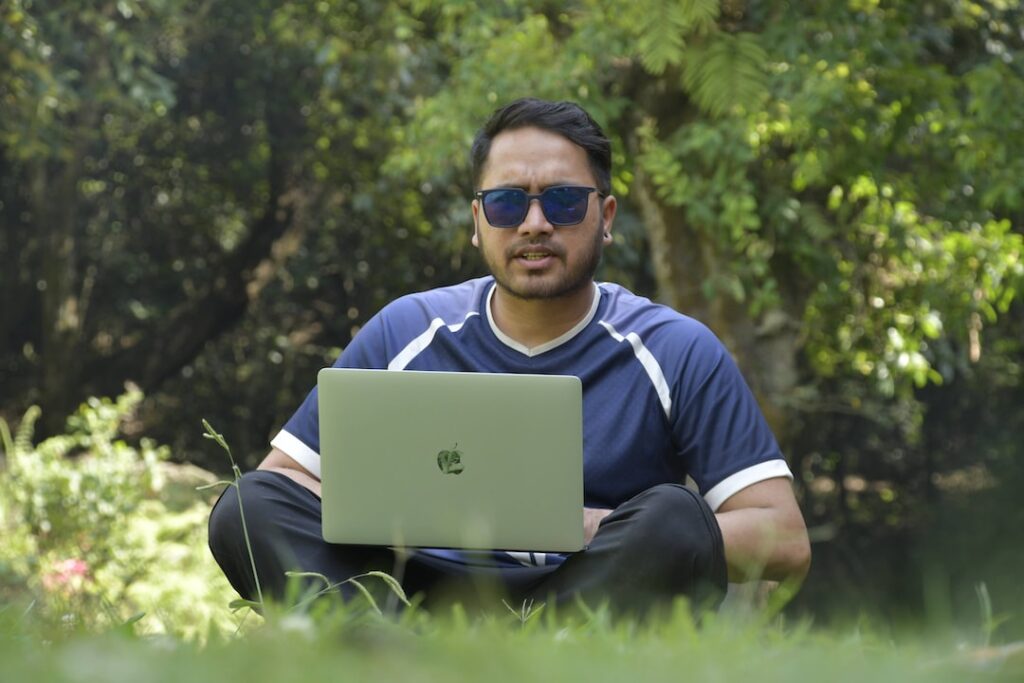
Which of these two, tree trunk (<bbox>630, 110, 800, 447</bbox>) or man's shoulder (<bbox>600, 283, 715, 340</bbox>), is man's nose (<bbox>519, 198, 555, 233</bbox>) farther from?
tree trunk (<bbox>630, 110, 800, 447</bbox>)

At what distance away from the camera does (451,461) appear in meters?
2.90

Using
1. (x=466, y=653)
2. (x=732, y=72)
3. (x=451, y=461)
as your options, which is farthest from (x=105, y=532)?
(x=466, y=653)

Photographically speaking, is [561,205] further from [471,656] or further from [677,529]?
[471,656]

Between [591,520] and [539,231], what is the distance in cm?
79

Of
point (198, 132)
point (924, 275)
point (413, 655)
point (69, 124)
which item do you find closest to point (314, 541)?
point (413, 655)

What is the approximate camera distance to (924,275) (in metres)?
7.57

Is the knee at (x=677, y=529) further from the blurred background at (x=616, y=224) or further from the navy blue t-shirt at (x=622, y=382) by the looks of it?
the blurred background at (x=616, y=224)

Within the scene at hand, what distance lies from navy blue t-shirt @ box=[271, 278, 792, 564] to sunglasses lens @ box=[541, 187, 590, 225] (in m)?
0.22

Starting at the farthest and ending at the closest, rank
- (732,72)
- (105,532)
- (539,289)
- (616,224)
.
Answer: (616,224) → (105,532) → (732,72) → (539,289)

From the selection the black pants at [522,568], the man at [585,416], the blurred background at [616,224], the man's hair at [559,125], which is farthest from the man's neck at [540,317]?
the blurred background at [616,224]

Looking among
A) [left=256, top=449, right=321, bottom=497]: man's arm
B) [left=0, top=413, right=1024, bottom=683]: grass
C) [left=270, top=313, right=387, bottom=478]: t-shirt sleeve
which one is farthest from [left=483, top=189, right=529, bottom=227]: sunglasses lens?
[left=0, top=413, right=1024, bottom=683]: grass

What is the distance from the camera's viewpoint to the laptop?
9.46ft

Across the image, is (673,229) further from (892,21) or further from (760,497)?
(760,497)

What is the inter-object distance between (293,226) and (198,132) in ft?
3.62
